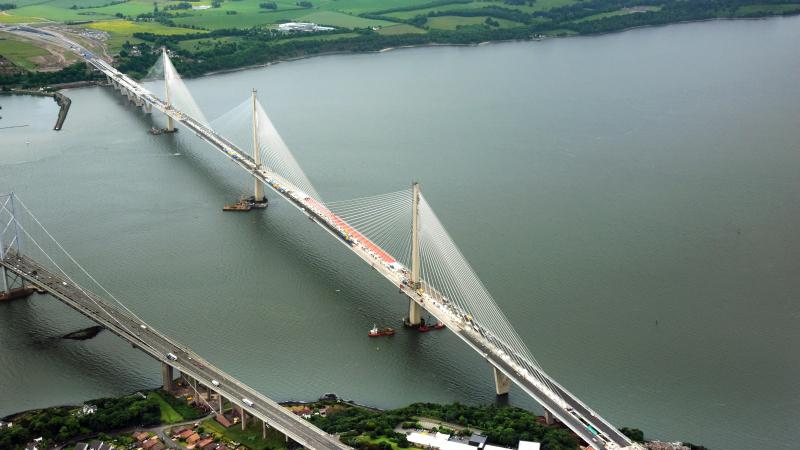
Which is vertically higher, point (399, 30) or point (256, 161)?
point (399, 30)

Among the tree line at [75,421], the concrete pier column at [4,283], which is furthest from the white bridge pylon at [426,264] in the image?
the concrete pier column at [4,283]

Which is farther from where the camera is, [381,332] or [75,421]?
[381,332]

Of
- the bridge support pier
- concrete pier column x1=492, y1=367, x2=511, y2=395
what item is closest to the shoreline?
concrete pier column x1=492, y1=367, x2=511, y2=395

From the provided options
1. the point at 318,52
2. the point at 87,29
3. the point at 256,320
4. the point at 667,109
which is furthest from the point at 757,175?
the point at 87,29

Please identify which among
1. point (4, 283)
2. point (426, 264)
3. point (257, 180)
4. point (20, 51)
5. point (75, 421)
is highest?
point (20, 51)

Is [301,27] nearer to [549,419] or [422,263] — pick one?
[422,263]

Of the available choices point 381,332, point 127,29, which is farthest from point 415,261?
point 127,29

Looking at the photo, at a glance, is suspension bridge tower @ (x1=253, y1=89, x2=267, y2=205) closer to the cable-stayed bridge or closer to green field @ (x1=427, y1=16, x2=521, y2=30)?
the cable-stayed bridge

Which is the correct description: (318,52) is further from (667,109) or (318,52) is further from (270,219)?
(270,219)
